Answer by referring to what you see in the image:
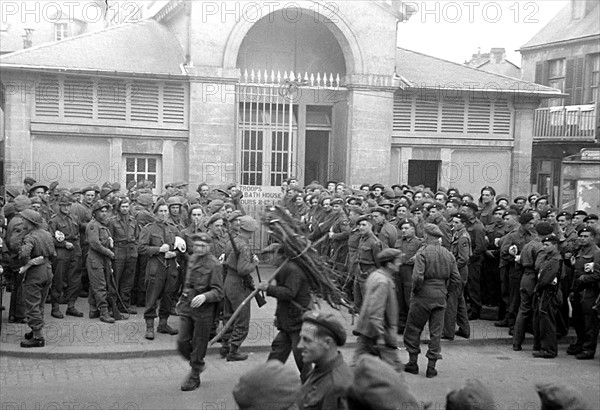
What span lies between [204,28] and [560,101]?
15.7 metres

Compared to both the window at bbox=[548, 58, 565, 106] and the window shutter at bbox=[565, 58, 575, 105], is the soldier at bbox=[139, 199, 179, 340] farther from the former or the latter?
the window at bbox=[548, 58, 565, 106]

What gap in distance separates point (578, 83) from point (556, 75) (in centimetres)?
174

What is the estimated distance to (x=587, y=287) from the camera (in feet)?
36.0

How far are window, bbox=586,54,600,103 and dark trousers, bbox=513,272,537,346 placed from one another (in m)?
17.3

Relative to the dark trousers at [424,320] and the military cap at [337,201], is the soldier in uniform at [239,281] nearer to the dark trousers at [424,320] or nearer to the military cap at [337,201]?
the dark trousers at [424,320]

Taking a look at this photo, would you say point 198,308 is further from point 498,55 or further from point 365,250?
point 498,55

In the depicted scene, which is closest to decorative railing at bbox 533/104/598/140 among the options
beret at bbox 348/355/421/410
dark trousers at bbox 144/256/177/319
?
dark trousers at bbox 144/256/177/319

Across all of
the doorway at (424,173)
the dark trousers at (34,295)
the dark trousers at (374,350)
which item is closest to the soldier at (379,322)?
the dark trousers at (374,350)

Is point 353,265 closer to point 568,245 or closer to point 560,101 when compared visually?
point 568,245

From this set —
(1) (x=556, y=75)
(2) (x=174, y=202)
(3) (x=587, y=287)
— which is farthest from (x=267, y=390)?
(1) (x=556, y=75)

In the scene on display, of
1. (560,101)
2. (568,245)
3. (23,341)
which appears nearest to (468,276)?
(568,245)

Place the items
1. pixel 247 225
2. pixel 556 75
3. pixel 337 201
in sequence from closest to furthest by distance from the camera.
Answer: pixel 247 225 → pixel 337 201 → pixel 556 75

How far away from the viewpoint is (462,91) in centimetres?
2003

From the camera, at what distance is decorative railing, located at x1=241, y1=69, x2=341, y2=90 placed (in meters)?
18.2
